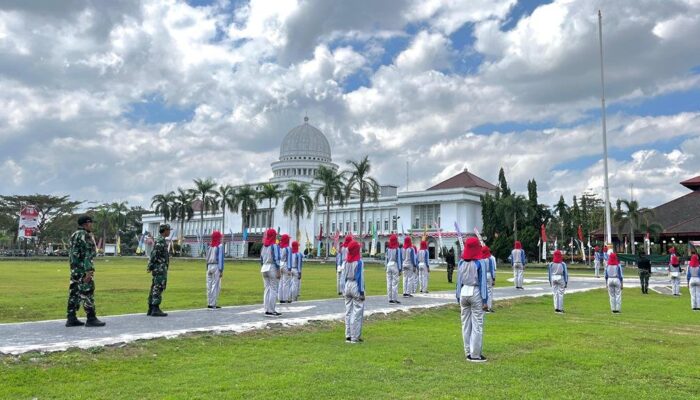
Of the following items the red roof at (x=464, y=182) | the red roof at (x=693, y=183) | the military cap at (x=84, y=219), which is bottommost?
the military cap at (x=84, y=219)

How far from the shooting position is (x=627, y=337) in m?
12.6

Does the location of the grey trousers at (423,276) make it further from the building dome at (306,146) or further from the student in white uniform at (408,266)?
the building dome at (306,146)

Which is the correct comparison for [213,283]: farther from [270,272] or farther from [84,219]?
[84,219]

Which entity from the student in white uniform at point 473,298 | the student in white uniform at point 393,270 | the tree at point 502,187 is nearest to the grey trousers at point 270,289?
the student in white uniform at point 393,270

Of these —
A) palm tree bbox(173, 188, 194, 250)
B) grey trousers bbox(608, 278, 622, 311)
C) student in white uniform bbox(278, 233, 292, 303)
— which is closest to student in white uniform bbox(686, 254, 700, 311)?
grey trousers bbox(608, 278, 622, 311)

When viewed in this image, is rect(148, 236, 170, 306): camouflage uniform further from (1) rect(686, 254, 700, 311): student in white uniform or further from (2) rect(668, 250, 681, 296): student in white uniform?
(2) rect(668, 250, 681, 296): student in white uniform

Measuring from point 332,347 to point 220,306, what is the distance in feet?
22.3

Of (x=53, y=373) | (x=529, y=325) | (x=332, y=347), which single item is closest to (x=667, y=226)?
(x=529, y=325)

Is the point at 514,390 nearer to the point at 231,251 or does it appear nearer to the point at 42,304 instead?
the point at 42,304

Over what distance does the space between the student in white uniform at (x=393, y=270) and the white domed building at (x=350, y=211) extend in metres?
52.4

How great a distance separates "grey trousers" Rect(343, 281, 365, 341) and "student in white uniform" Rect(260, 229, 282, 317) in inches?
142

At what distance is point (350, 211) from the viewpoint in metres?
101

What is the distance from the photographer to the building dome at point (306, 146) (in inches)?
4304

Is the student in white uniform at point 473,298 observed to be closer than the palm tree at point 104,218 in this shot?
Yes
